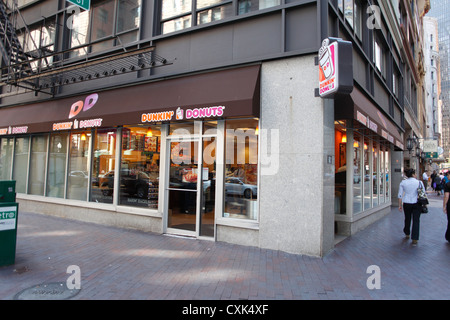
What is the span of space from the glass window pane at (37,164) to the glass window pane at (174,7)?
21.5 ft

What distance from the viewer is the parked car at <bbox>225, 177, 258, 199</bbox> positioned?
20.8ft

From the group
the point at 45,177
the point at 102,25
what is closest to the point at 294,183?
the point at 102,25

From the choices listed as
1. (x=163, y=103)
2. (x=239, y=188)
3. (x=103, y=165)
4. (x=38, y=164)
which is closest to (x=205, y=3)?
(x=163, y=103)

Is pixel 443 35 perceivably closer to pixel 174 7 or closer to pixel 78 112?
pixel 174 7

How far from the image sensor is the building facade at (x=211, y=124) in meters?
5.76

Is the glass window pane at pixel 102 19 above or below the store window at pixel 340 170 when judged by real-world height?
above

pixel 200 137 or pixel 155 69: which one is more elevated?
pixel 155 69

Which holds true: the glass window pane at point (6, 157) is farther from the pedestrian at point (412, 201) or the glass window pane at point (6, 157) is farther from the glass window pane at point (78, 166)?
the pedestrian at point (412, 201)

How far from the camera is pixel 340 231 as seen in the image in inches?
295

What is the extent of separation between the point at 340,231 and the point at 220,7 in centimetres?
658

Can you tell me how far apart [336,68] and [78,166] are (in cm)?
833

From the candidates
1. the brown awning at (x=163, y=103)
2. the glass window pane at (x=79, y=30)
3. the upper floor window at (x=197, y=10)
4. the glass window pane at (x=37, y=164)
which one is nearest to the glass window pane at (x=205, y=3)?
the upper floor window at (x=197, y=10)

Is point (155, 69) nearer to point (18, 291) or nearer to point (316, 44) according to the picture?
point (316, 44)

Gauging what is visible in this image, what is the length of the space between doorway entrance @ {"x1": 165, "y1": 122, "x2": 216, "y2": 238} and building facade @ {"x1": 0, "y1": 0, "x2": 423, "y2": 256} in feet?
0.10
